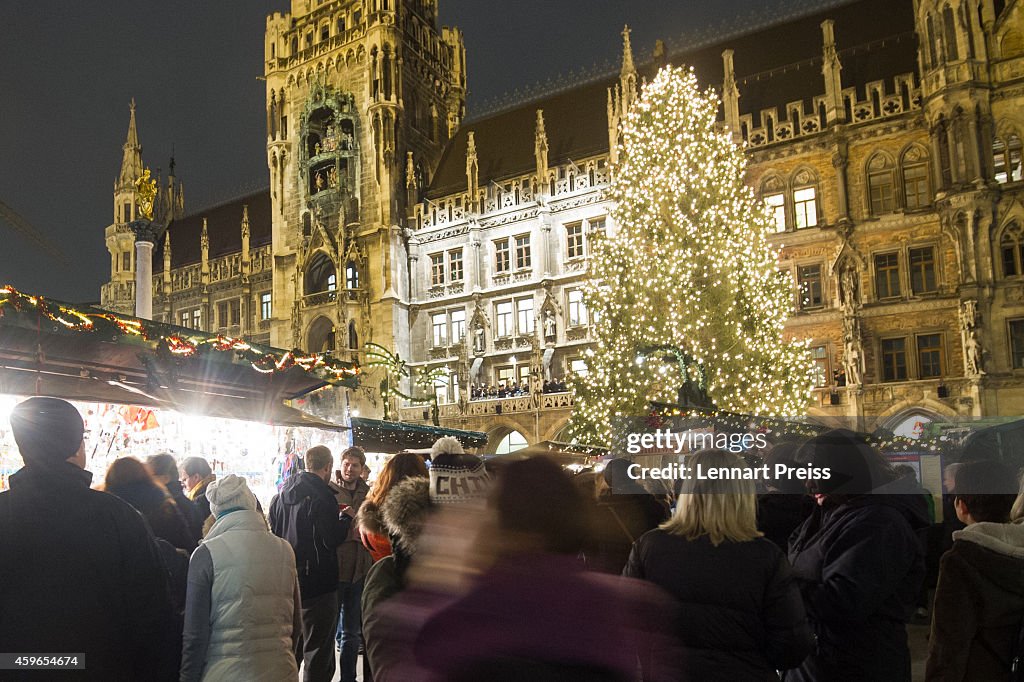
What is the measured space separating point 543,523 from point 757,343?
18.1 metres

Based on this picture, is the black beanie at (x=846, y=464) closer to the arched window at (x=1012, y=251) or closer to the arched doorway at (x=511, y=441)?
the arched window at (x=1012, y=251)

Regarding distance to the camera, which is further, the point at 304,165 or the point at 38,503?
the point at 304,165

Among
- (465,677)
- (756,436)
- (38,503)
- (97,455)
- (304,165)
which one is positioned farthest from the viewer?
(304,165)

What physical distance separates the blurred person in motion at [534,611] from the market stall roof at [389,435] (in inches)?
440

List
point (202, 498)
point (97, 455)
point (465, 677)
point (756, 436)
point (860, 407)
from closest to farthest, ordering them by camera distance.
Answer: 1. point (465, 677)
2. point (202, 498)
3. point (97, 455)
4. point (756, 436)
5. point (860, 407)

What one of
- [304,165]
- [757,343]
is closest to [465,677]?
[757,343]

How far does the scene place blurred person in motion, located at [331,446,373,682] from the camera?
6.07 meters

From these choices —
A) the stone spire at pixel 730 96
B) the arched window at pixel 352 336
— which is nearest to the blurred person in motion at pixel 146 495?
A: the stone spire at pixel 730 96

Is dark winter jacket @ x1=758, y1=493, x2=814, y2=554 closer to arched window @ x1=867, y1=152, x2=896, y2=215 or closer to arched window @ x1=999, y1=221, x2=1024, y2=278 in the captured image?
arched window @ x1=999, y1=221, x2=1024, y2=278

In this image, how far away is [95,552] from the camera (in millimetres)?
2619

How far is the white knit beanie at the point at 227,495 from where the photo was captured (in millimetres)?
3688

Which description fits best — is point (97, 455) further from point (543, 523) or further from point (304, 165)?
point (304, 165)

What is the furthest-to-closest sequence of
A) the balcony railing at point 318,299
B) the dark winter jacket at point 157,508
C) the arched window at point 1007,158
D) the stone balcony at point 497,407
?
the balcony railing at point 318,299 < the stone balcony at point 497,407 < the arched window at point 1007,158 < the dark winter jacket at point 157,508

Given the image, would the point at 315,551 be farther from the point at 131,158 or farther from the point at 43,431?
the point at 131,158
